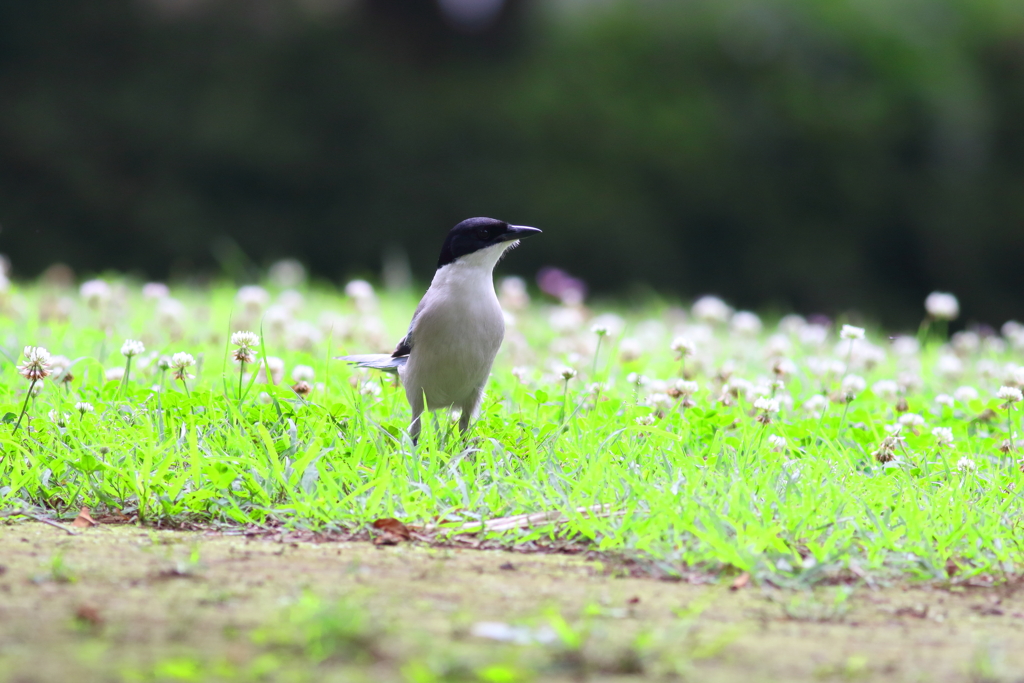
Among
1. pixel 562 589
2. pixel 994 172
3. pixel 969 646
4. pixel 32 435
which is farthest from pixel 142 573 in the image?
pixel 994 172

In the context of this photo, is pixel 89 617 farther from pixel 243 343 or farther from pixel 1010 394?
pixel 1010 394

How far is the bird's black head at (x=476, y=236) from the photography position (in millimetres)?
3949

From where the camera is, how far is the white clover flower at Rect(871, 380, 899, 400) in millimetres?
4883

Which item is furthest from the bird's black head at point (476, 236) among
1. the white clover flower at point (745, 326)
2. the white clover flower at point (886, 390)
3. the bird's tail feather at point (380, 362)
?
the white clover flower at point (745, 326)

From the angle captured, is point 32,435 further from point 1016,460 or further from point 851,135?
point 851,135

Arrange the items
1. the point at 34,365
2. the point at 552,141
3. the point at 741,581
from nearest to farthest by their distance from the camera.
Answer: the point at 741,581
the point at 34,365
the point at 552,141

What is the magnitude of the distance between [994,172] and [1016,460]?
8.92m

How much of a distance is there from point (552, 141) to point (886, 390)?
275 inches

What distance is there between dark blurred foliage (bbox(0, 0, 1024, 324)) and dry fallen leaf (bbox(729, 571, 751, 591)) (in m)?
8.29

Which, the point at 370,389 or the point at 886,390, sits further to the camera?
the point at 886,390

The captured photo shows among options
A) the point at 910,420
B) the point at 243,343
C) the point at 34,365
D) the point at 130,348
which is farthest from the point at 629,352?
the point at 34,365

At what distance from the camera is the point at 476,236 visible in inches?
156

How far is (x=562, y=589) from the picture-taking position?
8.46 ft

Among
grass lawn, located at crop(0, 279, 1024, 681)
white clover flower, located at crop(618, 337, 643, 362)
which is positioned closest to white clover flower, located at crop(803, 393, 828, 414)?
grass lawn, located at crop(0, 279, 1024, 681)
